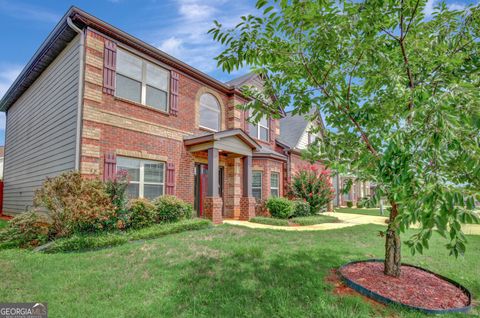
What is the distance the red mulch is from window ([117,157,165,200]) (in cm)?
695

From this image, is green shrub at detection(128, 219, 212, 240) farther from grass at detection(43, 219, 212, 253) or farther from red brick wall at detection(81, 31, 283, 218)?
red brick wall at detection(81, 31, 283, 218)

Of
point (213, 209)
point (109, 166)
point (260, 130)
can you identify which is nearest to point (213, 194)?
point (213, 209)

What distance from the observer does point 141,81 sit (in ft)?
31.0

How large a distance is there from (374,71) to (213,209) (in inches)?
302

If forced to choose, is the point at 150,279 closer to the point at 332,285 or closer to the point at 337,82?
the point at 332,285

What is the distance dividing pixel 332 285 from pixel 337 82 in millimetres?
3128

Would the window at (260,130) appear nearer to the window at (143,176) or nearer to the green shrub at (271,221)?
the green shrub at (271,221)

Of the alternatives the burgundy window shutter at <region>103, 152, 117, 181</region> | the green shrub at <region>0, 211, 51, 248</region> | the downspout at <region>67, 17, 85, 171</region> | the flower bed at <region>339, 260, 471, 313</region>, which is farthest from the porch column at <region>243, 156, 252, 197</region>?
the flower bed at <region>339, 260, 471, 313</region>

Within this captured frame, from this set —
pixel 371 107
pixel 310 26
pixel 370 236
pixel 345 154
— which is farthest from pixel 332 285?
pixel 370 236

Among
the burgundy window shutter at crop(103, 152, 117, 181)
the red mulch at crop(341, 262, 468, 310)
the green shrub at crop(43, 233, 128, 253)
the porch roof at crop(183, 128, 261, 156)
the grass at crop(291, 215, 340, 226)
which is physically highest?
the porch roof at crop(183, 128, 261, 156)

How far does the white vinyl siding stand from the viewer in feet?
27.6

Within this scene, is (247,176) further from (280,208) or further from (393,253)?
Answer: (393,253)

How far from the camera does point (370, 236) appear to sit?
852cm

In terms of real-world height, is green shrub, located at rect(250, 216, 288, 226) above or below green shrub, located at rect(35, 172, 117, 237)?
below
